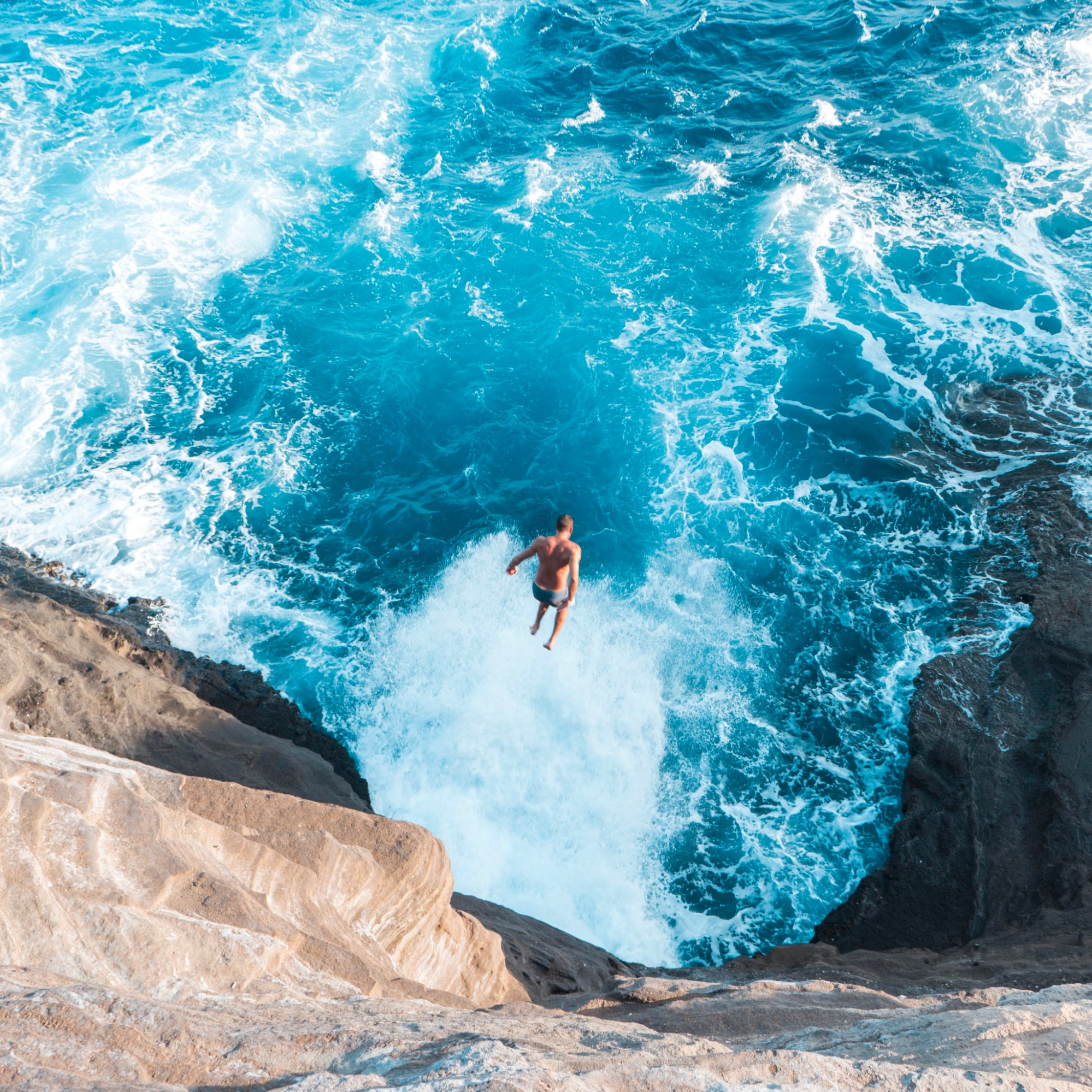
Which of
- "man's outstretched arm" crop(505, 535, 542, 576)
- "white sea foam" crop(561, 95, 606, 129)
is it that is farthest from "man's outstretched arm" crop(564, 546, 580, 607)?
"white sea foam" crop(561, 95, 606, 129)

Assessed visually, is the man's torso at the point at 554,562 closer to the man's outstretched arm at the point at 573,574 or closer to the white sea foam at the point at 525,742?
the man's outstretched arm at the point at 573,574

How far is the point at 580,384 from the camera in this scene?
22.5 metres

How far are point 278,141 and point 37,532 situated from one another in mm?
17434

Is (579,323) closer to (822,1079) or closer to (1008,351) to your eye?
(1008,351)

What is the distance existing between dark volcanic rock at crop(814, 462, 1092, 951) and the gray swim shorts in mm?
7443

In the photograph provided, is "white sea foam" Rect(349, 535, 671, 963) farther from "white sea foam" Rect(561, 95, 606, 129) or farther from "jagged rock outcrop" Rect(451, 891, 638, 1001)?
"white sea foam" Rect(561, 95, 606, 129)

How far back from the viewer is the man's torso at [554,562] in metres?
11.9

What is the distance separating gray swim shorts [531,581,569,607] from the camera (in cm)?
1248

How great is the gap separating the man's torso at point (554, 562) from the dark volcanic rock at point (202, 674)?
5.02 meters

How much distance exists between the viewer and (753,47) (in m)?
33.3

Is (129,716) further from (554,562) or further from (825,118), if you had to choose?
(825,118)

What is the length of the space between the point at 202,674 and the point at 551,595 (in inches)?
299

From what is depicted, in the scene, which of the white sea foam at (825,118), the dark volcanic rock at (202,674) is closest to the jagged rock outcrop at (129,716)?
the dark volcanic rock at (202,674)

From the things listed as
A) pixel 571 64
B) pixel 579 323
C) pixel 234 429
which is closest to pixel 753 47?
Result: pixel 571 64
